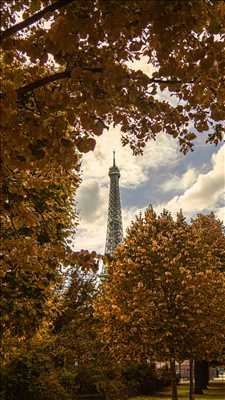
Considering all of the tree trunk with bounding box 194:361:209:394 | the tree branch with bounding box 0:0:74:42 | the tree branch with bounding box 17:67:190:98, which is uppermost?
the tree branch with bounding box 0:0:74:42

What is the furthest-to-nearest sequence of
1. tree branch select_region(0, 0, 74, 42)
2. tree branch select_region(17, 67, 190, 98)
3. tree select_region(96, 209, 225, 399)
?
tree select_region(96, 209, 225, 399) < tree branch select_region(17, 67, 190, 98) < tree branch select_region(0, 0, 74, 42)

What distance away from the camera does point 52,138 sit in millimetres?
5816

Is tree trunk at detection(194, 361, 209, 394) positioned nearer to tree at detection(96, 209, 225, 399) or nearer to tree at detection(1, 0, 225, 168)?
tree at detection(96, 209, 225, 399)

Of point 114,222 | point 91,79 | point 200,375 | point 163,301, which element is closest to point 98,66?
point 91,79

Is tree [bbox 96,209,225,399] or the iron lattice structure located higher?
the iron lattice structure

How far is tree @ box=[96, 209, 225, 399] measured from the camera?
25.1 m

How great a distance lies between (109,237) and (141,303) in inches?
Result: 2658

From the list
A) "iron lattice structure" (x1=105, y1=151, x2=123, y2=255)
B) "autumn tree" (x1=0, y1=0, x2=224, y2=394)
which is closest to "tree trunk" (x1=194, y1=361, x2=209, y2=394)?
"autumn tree" (x1=0, y1=0, x2=224, y2=394)

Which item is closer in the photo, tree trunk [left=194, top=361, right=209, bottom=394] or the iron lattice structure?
tree trunk [left=194, top=361, right=209, bottom=394]

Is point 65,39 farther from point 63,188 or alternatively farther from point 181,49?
point 63,188

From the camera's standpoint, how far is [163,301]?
2552 centimetres

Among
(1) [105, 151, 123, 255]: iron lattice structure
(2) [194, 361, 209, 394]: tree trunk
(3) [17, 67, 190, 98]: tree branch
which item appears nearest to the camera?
(3) [17, 67, 190, 98]: tree branch

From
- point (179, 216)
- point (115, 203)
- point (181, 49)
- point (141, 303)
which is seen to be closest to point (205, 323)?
point (141, 303)

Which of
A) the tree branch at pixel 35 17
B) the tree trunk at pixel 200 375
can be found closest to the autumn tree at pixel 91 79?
the tree branch at pixel 35 17
